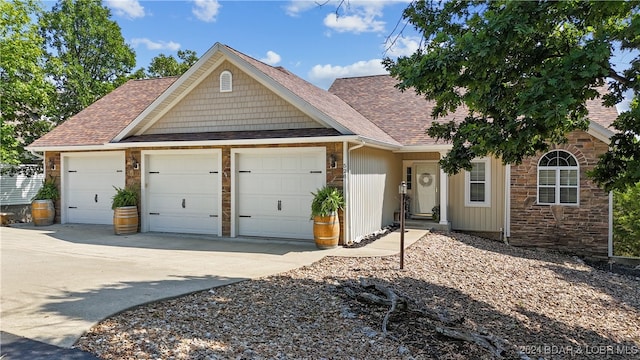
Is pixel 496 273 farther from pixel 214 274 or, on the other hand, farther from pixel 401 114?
pixel 401 114

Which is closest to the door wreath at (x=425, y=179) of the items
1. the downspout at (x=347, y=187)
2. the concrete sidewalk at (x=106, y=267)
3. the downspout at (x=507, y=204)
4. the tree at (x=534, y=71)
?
the downspout at (x=507, y=204)

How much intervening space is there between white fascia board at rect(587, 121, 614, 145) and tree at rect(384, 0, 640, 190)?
5.17 m

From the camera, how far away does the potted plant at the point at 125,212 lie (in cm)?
1123

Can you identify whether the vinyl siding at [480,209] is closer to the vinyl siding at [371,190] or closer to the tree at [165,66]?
the vinyl siding at [371,190]

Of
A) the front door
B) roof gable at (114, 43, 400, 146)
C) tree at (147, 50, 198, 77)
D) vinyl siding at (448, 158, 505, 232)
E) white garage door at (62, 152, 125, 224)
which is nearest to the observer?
roof gable at (114, 43, 400, 146)

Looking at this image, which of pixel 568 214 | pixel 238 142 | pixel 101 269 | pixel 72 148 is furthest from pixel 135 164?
pixel 568 214

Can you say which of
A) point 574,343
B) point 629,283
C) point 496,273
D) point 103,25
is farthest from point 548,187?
point 103,25

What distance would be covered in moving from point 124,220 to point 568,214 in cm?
1181

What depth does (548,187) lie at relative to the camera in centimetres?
1186

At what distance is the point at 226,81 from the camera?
1105cm

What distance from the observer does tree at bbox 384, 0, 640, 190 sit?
15.4ft

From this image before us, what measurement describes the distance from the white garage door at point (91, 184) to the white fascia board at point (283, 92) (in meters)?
4.89

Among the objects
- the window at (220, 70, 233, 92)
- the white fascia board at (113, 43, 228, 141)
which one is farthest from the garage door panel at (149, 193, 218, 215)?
the window at (220, 70, 233, 92)

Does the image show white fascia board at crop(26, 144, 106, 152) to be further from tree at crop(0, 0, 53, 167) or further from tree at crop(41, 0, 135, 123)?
tree at crop(41, 0, 135, 123)
